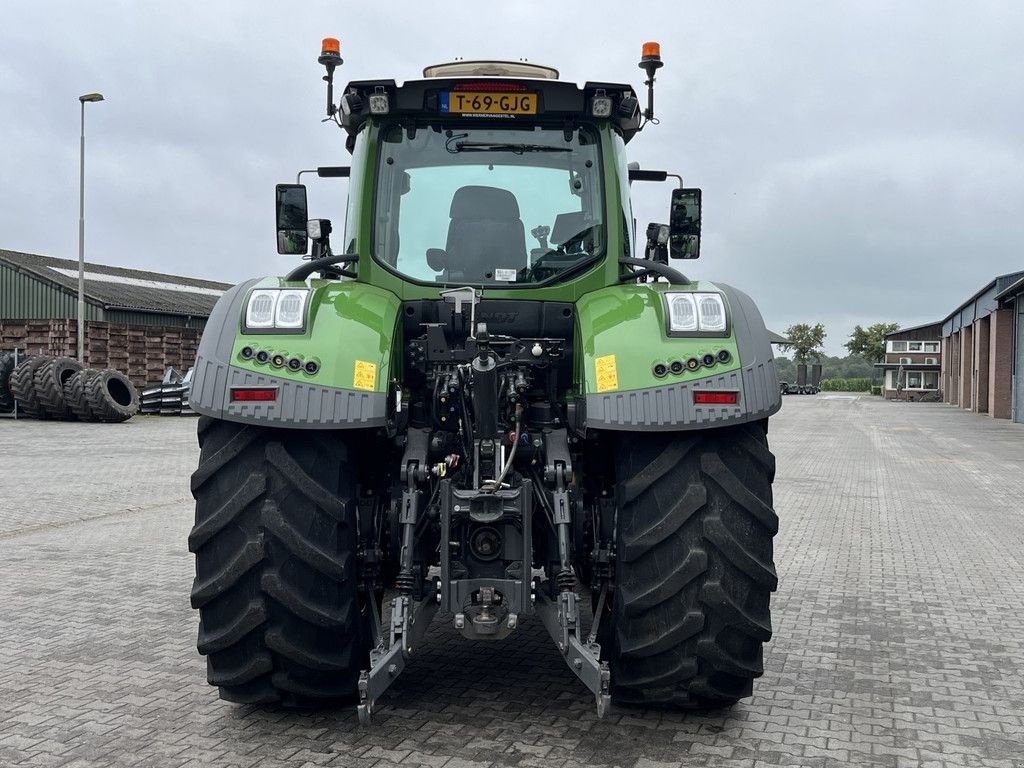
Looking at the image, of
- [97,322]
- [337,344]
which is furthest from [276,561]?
[97,322]

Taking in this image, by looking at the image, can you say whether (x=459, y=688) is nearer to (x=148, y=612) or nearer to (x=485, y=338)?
(x=485, y=338)

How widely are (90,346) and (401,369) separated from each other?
31.3 metres

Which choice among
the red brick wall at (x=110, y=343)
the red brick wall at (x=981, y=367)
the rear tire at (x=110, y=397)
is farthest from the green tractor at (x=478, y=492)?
the red brick wall at (x=981, y=367)

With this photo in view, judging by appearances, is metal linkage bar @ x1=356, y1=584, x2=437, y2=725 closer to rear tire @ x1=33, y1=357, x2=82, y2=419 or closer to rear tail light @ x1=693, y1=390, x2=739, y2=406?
rear tail light @ x1=693, y1=390, x2=739, y2=406

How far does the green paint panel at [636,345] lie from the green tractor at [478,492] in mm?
10

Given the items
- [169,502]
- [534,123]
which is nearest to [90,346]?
[169,502]

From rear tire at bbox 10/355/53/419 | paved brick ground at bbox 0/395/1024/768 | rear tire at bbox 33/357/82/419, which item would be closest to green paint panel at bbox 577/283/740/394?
paved brick ground at bbox 0/395/1024/768

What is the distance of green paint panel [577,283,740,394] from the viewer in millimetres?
4086

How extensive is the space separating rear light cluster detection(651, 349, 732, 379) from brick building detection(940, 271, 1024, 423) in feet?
106

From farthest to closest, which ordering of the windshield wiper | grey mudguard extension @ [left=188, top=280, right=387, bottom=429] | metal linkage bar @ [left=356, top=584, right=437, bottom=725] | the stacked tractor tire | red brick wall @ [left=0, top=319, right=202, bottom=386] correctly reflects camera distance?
red brick wall @ [left=0, top=319, right=202, bottom=386] → the stacked tractor tire → the windshield wiper → grey mudguard extension @ [left=188, top=280, right=387, bottom=429] → metal linkage bar @ [left=356, top=584, right=437, bottom=725]

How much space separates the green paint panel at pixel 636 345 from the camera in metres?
4.09

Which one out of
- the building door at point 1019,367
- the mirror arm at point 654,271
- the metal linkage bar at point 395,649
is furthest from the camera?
the building door at point 1019,367

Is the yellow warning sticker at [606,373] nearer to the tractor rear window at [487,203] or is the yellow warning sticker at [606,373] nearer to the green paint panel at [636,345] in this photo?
the green paint panel at [636,345]

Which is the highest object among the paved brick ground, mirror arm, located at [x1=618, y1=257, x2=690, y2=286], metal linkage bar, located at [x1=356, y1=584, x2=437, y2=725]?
mirror arm, located at [x1=618, y1=257, x2=690, y2=286]
